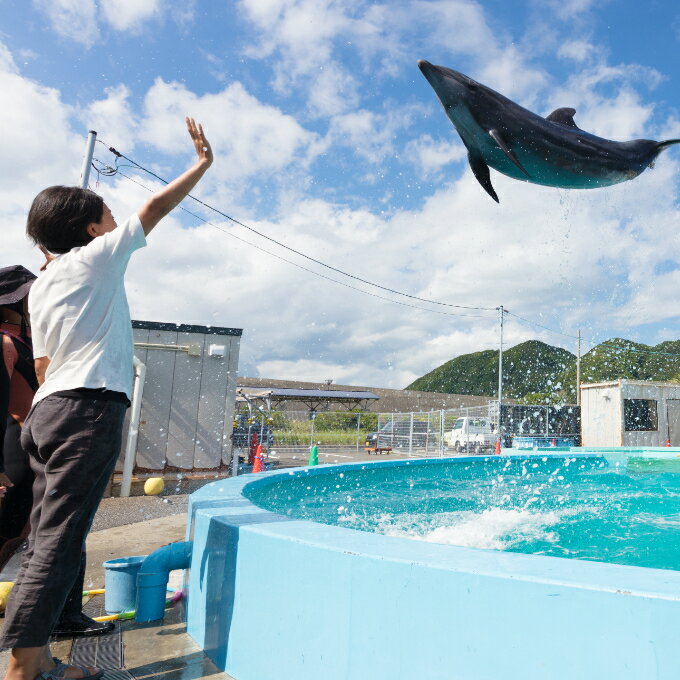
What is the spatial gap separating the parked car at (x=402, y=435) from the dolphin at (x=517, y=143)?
15494mm

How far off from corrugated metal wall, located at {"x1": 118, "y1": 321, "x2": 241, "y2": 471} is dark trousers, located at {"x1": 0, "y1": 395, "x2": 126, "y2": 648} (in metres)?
7.06

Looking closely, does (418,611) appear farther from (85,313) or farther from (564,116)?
(564,116)

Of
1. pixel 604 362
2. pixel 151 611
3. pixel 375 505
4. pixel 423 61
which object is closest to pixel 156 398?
pixel 375 505

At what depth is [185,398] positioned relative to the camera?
897 cm

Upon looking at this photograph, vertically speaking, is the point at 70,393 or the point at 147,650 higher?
the point at 70,393

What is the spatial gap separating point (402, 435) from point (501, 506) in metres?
14.5

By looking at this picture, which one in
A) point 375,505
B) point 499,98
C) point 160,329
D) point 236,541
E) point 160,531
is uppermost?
point 499,98

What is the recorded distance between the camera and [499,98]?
13.1 feet

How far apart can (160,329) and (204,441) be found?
2.10m

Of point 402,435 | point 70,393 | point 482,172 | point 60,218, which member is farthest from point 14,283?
point 402,435

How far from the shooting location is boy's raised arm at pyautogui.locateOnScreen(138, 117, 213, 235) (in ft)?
6.49

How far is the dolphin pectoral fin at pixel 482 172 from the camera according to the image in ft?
13.5

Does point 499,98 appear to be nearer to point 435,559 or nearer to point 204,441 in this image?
point 435,559

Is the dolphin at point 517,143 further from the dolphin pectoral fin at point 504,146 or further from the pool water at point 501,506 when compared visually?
the pool water at point 501,506
